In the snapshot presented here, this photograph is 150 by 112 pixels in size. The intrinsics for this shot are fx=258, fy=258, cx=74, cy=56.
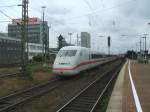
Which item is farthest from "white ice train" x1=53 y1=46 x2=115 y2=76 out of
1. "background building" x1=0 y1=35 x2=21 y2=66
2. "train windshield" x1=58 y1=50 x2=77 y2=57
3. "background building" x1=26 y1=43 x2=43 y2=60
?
"background building" x1=26 y1=43 x2=43 y2=60

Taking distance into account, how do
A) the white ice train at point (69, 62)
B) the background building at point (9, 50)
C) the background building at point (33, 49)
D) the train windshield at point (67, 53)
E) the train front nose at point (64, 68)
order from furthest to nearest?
the background building at point (33, 49)
the background building at point (9, 50)
the train windshield at point (67, 53)
the white ice train at point (69, 62)
the train front nose at point (64, 68)

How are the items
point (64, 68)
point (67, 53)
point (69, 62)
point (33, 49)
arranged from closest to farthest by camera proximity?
point (64, 68), point (69, 62), point (67, 53), point (33, 49)

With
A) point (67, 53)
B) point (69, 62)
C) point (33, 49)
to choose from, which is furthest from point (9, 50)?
point (69, 62)

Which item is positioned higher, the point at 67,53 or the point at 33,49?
the point at 33,49

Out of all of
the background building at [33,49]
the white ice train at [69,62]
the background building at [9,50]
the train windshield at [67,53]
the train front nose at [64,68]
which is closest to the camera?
the train front nose at [64,68]

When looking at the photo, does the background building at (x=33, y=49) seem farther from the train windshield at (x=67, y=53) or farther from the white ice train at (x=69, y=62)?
the train windshield at (x=67, y=53)

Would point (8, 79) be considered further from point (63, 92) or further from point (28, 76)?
point (63, 92)

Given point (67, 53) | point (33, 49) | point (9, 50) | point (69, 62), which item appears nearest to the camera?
point (69, 62)

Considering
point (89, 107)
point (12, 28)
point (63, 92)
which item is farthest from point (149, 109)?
point (12, 28)

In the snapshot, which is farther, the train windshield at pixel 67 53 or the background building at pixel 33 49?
the background building at pixel 33 49

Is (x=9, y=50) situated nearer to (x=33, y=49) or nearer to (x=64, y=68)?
(x=33, y=49)

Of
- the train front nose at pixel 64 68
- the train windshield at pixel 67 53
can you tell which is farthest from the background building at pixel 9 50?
the train front nose at pixel 64 68

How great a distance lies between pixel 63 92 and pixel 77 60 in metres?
7.01

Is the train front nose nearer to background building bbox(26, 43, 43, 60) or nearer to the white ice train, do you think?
the white ice train
